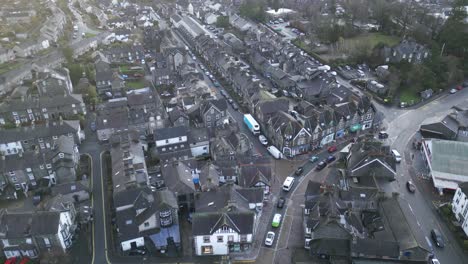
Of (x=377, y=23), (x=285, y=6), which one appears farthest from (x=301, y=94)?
(x=285, y=6)

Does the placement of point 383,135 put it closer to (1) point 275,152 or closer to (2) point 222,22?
(1) point 275,152

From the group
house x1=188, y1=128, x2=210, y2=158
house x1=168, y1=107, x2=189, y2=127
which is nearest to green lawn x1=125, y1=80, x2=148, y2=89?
house x1=168, y1=107, x2=189, y2=127

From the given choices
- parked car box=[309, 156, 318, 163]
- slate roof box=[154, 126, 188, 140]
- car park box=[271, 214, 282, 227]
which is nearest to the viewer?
car park box=[271, 214, 282, 227]

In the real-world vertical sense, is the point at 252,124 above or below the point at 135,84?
above

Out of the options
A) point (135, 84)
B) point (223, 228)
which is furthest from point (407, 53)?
point (223, 228)

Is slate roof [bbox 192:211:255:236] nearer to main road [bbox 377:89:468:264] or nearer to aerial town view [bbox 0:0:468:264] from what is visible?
aerial town view [bbox 0:0:468:264]

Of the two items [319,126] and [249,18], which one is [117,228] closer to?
[319,126]

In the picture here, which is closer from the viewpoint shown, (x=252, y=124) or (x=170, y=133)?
(x=170, y=133)
